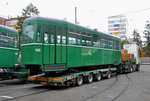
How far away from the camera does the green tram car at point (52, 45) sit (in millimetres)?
9773

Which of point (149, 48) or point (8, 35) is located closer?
point (8, 35)

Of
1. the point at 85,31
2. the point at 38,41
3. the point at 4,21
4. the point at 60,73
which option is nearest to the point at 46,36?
the point at 38,41

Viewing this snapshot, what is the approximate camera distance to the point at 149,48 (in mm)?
60875

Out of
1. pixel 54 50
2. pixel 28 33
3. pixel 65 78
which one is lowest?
pixel 65 78

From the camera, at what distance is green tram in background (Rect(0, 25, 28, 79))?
1237cm

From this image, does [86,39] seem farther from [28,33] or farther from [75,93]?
[75,93]

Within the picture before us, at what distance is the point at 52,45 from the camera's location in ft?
33.2

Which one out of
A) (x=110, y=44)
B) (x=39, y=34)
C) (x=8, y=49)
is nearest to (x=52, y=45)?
(x=39, y=34)

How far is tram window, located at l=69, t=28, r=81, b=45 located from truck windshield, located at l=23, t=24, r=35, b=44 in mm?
2400

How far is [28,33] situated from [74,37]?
2.92 metres

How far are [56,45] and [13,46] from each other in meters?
4.60

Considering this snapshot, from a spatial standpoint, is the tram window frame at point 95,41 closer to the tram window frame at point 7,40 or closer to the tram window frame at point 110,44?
the tram window frame at point 110,44

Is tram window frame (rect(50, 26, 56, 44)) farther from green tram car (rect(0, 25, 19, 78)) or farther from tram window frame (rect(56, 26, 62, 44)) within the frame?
green tram car (rect(0, 25, 19, 78))

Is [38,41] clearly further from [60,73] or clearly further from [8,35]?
[8,35]
